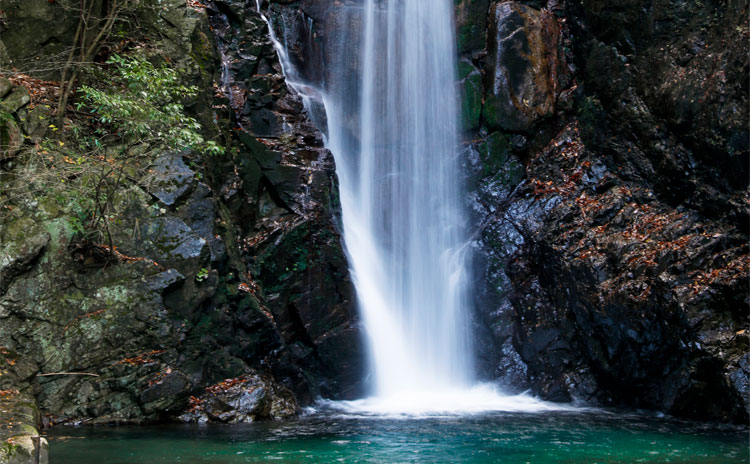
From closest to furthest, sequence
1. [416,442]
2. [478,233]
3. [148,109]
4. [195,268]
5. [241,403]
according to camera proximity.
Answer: [416,442] → [148,109] → [241,403] → [195,268] → [478,233]

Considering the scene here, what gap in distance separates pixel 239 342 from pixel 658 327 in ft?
22.0

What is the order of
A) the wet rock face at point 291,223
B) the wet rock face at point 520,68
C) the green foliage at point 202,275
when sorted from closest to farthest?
the green foliage at point 202,275, the wet rock face at point 291,223, the wet rock face at point 520,68

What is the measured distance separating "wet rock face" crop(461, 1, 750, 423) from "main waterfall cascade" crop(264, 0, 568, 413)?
0.59 metres

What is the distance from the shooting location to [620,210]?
34.2ft

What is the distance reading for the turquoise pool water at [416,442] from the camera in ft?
19.5

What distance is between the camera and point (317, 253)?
1039 cm

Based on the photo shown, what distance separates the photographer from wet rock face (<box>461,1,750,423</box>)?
860 centimetres

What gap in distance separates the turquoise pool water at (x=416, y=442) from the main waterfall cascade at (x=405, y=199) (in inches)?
58.6

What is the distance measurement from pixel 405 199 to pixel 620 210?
437 centimetres

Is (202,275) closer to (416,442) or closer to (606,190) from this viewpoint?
(416,442)

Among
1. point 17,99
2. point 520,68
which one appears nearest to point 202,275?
point 17,99

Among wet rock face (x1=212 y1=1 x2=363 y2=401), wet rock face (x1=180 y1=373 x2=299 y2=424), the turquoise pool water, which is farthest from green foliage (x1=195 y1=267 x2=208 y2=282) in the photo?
the turquoise pool water

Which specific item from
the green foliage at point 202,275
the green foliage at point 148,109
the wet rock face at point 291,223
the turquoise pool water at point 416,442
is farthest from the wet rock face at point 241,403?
the green foliage at point 148,109

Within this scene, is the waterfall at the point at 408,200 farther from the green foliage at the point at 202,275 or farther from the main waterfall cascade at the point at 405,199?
the green foliage at the point at 202,275
